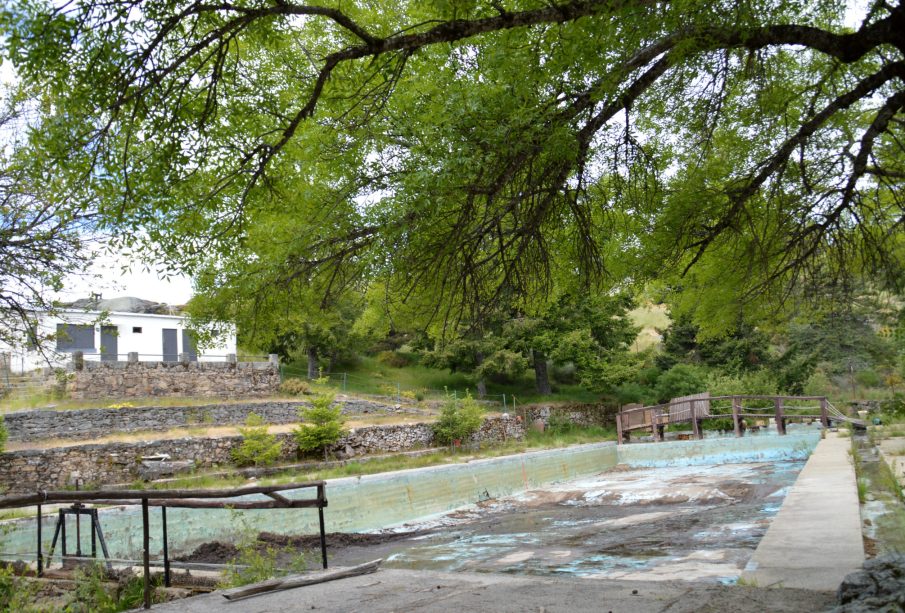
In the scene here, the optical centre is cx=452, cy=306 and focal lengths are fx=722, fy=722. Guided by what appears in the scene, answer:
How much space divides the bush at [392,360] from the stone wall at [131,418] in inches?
748

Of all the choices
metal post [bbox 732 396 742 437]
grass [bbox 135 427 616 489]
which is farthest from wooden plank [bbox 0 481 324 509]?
metal post [bbox 732 396 742 437]

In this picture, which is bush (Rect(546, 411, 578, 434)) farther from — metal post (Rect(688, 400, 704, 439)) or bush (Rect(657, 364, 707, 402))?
metal post (Rect(688, 400, 704, 439))

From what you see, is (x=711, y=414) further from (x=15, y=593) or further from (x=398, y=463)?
(x=15, y=593)

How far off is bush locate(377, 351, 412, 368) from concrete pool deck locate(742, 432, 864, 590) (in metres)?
37.9

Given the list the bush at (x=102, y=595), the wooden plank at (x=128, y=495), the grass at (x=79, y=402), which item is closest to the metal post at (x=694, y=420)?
the grass at (x=79, y=402)

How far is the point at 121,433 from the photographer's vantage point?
20438 millimetres

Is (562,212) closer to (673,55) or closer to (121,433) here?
(673,55)

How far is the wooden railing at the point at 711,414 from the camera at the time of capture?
2188 centimetres

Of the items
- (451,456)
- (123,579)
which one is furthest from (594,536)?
(451,456)

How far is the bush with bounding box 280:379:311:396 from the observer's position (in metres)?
30.4

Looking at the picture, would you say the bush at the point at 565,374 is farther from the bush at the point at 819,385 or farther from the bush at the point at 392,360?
the bush at the point at 819,385

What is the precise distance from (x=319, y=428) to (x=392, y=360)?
25656 millimetres

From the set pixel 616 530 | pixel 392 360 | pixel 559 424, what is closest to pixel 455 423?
pixel 559 424

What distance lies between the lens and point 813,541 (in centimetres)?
535
